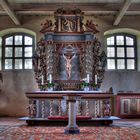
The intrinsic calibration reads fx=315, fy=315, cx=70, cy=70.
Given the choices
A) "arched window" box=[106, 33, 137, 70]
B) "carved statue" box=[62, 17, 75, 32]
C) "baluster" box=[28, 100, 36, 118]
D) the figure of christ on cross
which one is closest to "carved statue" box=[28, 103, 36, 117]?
"baluster" box=[28, 100, 36, 118]

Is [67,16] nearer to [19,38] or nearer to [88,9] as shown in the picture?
[88,9]

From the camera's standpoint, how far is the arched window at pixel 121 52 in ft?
43.7

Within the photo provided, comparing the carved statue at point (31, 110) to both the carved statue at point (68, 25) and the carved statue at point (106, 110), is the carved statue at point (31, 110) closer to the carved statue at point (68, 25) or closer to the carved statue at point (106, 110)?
the carved statue at point (106, 110)

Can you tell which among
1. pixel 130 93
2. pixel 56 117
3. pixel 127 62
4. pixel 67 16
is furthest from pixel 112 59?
pixel 56 117

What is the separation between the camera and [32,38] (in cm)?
1339

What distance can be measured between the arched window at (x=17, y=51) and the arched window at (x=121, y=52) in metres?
3.34

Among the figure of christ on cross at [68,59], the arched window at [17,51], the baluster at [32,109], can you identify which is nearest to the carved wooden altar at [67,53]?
the figure of christ on cross at [68,59]

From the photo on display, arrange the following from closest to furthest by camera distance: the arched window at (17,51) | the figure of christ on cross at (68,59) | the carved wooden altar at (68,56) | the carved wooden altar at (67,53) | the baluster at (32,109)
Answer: the baluster at (32,109)
the carved wooden altar at (68,56)
the carved wooden altar at (67,53)
the figure of christ on cross at (68,59)
the arched window at (17,51)

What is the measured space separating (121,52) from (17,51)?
4427 mm

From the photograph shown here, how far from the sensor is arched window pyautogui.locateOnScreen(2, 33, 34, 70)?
1327cm

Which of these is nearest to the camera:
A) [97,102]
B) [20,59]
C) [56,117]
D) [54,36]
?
[56,117]

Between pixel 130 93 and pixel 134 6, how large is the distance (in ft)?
11.2

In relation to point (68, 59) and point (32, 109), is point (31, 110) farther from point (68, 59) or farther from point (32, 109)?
point (68, 59)

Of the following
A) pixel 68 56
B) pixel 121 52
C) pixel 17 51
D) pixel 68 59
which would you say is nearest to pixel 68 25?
pixel 68 56
